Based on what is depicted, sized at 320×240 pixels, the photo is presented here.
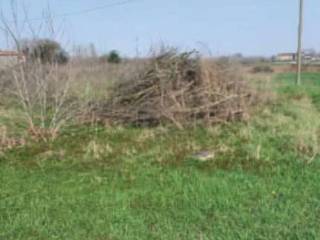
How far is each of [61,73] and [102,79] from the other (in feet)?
7.56

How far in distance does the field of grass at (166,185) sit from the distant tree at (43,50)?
1645 mm

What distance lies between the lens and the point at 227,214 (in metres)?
4.86

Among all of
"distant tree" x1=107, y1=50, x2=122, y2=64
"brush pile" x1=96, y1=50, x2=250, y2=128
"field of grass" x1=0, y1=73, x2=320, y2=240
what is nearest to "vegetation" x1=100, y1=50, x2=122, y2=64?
"distant tree" x1=107, y1=50, x2=122, y2=64

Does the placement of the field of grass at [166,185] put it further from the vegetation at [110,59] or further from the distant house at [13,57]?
the vegetation at [110,59]

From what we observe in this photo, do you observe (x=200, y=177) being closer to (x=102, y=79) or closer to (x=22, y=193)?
(x=22, y=193)

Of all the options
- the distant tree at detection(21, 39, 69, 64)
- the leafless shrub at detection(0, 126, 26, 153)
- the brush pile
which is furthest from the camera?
the brush pile

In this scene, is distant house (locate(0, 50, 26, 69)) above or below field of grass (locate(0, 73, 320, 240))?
above

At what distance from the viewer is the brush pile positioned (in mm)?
10469

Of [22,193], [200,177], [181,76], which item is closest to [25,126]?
[181,76]

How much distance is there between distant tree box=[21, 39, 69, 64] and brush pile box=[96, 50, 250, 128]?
1.68 m

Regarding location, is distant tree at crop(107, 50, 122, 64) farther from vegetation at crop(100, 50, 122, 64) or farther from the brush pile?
the brush pile

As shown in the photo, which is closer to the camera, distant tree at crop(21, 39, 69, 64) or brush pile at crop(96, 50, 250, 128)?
distant tree at crop(21, 39, 69, 64)

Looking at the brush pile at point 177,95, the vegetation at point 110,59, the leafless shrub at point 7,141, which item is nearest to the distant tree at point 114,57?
the vegetation at point 110,59

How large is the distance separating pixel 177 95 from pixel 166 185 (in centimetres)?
478
